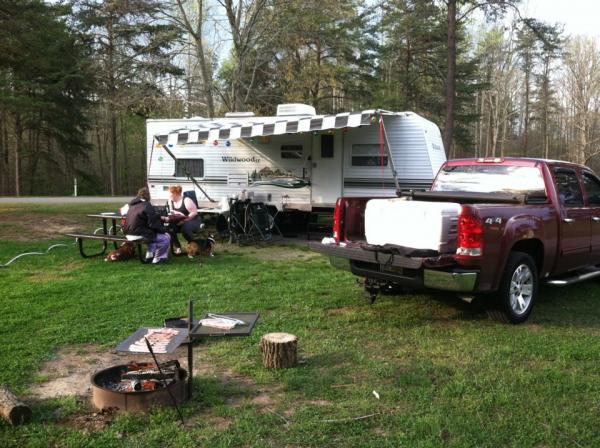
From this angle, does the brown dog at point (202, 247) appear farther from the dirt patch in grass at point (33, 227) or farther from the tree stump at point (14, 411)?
the tree stump at point (14, 411)

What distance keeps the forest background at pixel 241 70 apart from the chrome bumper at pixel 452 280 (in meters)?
13.2

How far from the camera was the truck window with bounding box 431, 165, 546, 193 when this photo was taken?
→ 5.90 meters

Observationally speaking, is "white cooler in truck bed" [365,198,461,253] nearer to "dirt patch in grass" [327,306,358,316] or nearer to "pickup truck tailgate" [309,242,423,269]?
"pickup truck tailgate" [309,242,423,269]

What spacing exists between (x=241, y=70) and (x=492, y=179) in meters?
13.5

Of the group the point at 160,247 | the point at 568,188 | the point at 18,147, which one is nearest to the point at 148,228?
the point at 160,247

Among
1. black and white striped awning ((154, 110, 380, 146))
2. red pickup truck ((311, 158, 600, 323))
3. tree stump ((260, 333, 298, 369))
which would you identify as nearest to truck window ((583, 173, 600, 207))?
red pickup truck ((311, 158, 600, 323))

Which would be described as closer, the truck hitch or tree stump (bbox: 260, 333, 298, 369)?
tree stump (bbox: 260, 333, 298, 369)

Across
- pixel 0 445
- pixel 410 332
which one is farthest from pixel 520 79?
pixel 0 445

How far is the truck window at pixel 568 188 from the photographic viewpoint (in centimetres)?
602

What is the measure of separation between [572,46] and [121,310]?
39.6 meters

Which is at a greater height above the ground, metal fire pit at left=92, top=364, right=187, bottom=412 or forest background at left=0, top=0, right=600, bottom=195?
forest background at left=0, top=0, right=600, bottom=195

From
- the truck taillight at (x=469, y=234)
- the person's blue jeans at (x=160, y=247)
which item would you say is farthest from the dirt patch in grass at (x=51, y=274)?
the truck taillight at (x=469, y=234)

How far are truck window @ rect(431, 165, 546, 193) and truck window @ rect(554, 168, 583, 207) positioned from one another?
0.31 meters

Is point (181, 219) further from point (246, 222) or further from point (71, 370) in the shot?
point (71, 370)
